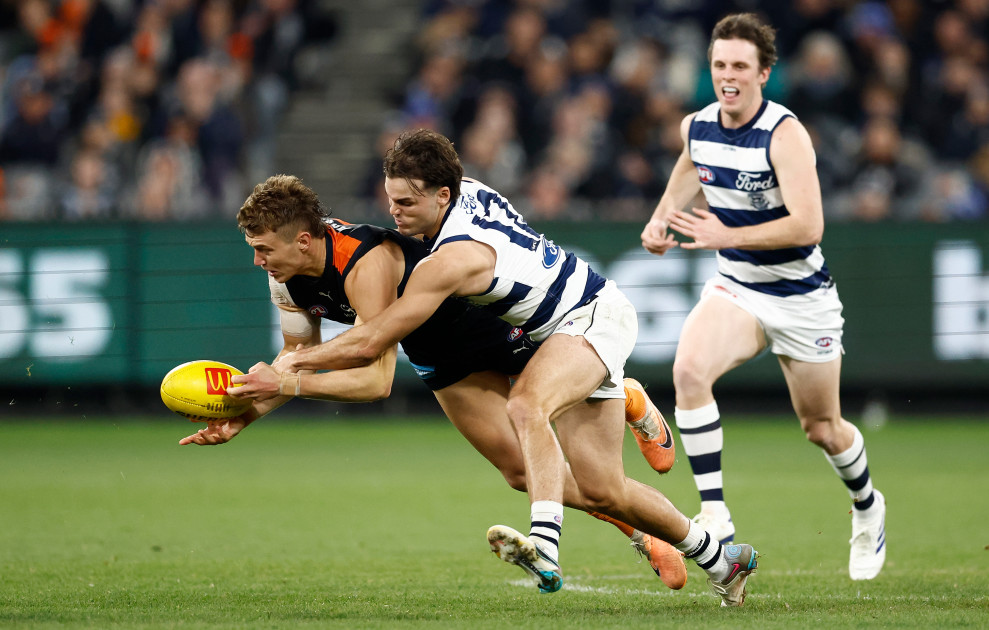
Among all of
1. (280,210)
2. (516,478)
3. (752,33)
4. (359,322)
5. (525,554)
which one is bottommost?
(516,478)

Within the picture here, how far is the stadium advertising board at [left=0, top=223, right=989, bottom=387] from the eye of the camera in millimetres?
12797

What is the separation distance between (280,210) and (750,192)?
2.60m

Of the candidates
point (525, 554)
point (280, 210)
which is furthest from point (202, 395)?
point (525, 554)

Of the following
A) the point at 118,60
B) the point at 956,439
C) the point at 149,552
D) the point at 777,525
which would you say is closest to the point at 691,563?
the point at 777,525

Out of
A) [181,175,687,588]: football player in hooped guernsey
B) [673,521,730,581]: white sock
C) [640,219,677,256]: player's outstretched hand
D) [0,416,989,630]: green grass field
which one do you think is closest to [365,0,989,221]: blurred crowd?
[0,416,989,630]: green grass field

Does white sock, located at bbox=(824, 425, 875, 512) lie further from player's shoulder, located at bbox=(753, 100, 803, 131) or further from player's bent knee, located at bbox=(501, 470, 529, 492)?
player's bent knee, located at bbox=(501, 470, 529, 492)

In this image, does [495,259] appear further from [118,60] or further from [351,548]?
[118,60]

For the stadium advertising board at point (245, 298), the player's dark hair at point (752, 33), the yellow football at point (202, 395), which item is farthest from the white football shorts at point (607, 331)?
the stadium advertising board at point (245, 298)

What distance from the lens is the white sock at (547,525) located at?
5.02 meters

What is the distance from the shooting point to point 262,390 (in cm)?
527

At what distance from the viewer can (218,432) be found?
552cm

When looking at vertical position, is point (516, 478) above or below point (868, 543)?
above

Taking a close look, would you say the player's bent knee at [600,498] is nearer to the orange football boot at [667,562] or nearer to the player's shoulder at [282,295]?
the orange football boot at [667,562]

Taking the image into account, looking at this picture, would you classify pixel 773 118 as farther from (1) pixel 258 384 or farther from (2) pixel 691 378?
(1) pixel 258 384
